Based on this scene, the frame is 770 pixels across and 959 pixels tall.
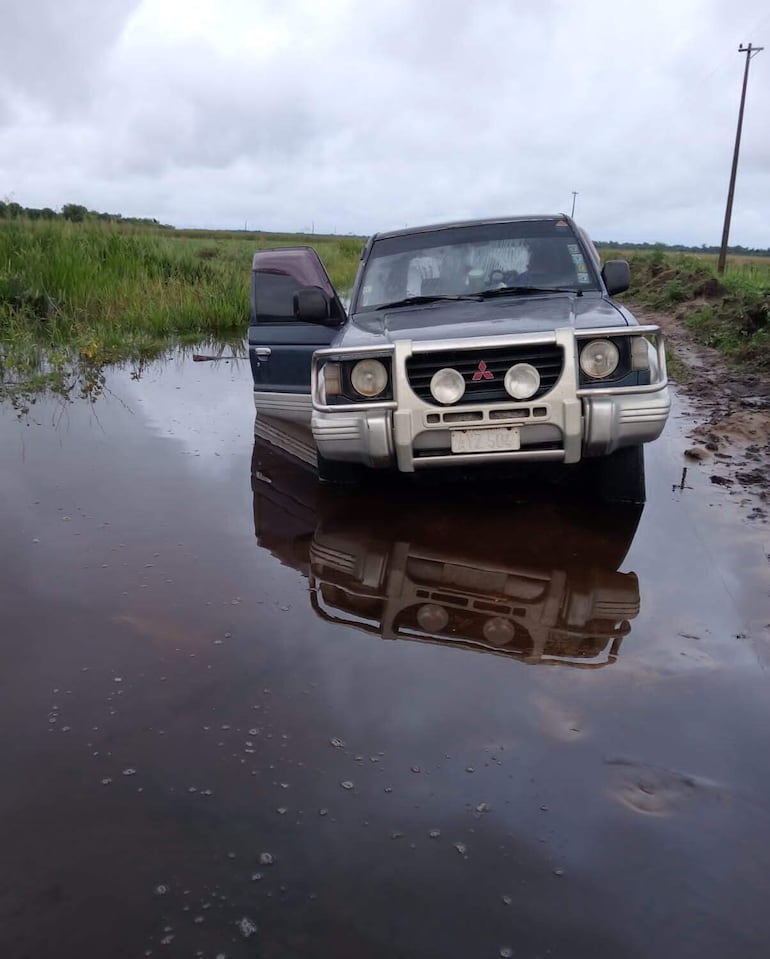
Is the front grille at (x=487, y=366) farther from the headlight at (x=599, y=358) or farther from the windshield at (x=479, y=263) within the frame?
the windshield at (x=479, y=263)

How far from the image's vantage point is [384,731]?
7.97ft

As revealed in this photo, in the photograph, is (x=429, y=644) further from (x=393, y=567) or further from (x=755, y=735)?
(x=755, y=735)

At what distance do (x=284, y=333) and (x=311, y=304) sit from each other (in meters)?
0.57

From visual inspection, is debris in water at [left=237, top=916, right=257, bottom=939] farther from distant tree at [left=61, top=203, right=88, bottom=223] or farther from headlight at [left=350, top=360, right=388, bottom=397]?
distant tree at [left=61, top=203, right=88, bottom=223]

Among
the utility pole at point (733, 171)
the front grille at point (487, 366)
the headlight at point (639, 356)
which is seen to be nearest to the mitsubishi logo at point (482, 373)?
the front grille at point (487, 366)

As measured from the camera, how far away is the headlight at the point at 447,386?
3.92 m

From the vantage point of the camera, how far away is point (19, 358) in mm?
8633

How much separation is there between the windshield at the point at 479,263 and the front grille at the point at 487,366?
1.10 meters

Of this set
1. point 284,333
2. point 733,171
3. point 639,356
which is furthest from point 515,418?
point 733,171

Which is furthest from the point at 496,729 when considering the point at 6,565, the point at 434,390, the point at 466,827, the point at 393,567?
the point at 6,565

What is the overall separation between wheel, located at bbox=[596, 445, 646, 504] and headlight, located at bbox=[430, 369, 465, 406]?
936 mm

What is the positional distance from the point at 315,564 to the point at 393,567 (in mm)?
371

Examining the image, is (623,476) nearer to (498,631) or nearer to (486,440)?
(486,440)

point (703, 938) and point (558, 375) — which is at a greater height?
point (558, 375)
